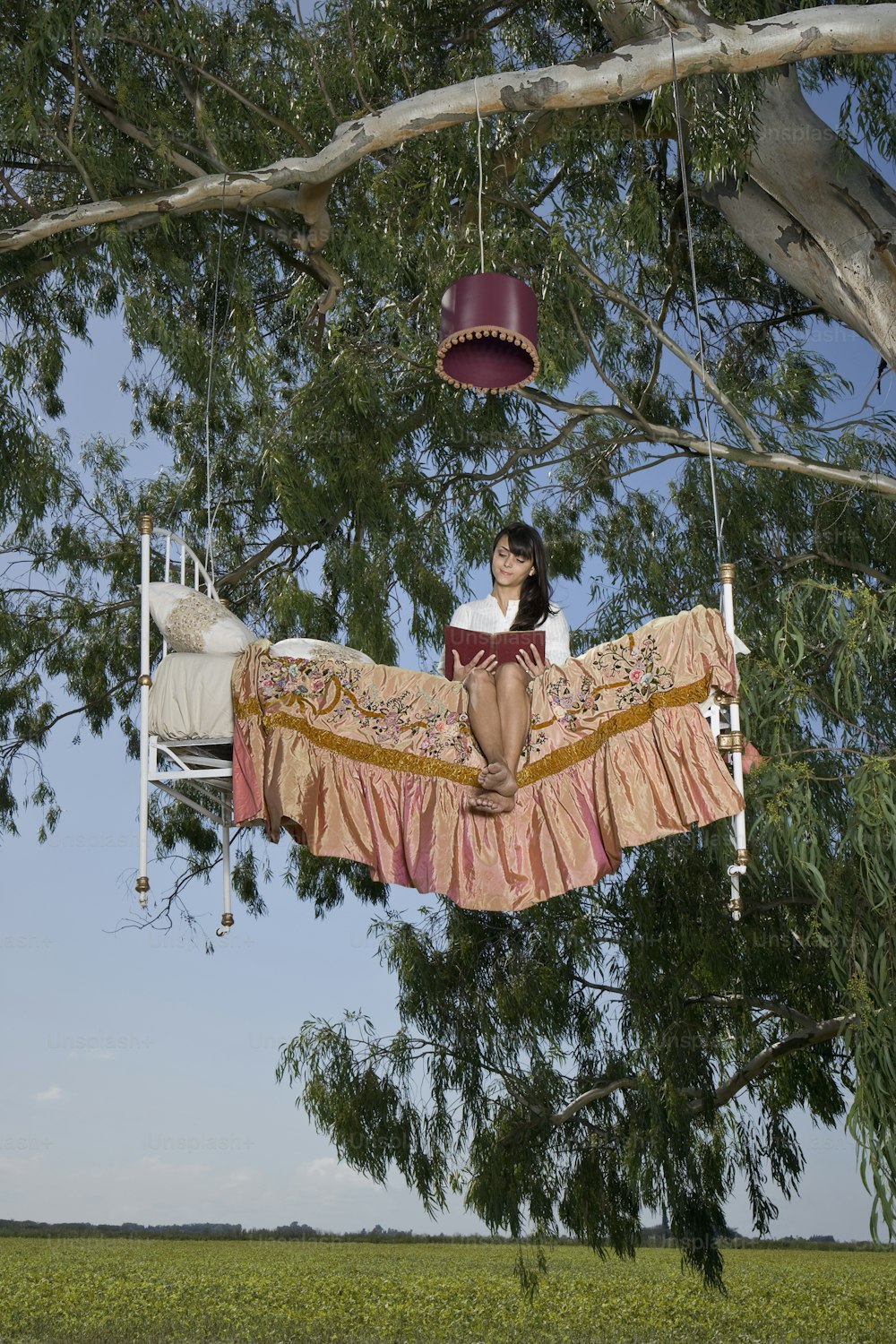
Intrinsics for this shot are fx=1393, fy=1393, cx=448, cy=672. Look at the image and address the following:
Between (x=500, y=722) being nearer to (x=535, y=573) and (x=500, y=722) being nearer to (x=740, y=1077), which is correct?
(x=535, y=573)

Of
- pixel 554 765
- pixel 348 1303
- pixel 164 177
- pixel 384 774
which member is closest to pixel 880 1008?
pixel 554 765

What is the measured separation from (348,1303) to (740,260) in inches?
238

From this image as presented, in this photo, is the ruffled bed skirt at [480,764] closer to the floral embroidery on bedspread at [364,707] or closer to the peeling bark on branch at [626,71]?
the floral embroidery on bedspread at [364,707]

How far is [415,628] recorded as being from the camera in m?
5.74

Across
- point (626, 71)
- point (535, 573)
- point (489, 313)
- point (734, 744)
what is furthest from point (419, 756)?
point (626, 71)

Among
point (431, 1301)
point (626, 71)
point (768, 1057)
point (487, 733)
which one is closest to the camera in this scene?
point (487, 733)

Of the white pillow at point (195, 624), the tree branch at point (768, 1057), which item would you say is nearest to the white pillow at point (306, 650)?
the white pillow at point (195, 624)

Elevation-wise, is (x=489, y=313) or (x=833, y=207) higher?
(x=833, y=207)

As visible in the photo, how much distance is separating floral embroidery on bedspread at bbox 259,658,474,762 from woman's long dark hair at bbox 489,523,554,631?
0.40 meters

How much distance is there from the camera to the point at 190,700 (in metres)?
3.39

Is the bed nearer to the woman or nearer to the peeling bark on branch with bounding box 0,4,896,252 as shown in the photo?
the woman

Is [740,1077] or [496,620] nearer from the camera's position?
[496,620]

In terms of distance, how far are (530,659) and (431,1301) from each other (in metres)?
5.80

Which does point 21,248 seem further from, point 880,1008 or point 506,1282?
point 506,1282
